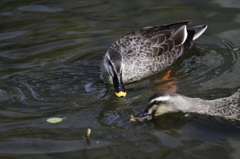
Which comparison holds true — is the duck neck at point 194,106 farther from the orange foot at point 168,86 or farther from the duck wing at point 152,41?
the duck wing at point 152,41

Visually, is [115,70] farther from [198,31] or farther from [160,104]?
[198,31]

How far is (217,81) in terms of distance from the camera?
26.3 feet

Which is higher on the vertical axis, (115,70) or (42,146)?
(115,70)

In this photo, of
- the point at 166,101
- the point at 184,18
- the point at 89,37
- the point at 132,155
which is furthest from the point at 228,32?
the point at 132,155

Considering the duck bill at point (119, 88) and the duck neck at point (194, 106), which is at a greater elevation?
the duck bill at point (119, 88)

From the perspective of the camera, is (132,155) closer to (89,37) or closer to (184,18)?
(89,37)

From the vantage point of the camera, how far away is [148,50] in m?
9.23

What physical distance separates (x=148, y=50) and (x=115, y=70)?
5.14 feet

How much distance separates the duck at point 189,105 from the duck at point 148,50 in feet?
5.96

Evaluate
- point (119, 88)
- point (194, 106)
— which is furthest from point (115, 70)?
point (194, 106)

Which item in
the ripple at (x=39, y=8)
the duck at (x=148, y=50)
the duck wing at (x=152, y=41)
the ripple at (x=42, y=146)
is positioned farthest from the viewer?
the ripple at (x=39, y=8)

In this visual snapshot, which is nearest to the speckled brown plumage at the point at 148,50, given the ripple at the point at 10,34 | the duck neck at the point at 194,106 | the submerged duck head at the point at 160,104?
the submerged duck head at the point at 160,104

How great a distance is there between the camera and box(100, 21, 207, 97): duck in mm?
8867

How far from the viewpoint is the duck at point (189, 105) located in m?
6.74
